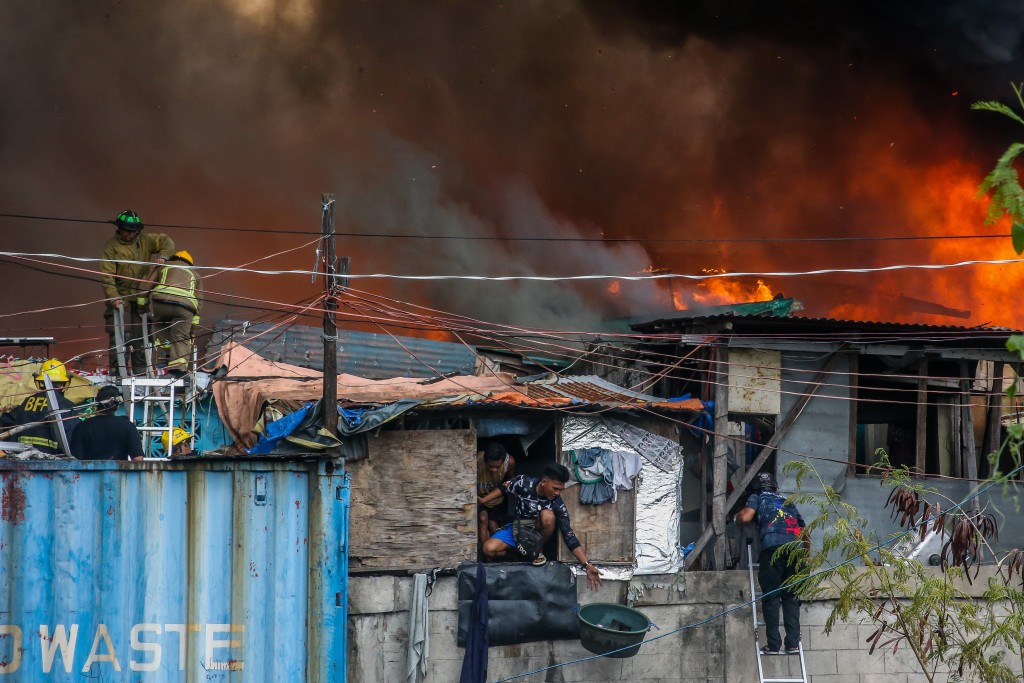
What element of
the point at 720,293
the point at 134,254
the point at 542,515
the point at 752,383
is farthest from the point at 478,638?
the point at 720,293

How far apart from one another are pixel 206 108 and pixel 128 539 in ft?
42.7

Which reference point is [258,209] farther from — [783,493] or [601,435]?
[783,493]

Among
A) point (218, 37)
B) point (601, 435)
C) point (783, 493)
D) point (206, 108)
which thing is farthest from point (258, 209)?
point (783, 493)

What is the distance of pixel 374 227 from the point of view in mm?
19328

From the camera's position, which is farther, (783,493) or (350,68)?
(350,68)

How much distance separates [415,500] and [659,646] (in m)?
3.00

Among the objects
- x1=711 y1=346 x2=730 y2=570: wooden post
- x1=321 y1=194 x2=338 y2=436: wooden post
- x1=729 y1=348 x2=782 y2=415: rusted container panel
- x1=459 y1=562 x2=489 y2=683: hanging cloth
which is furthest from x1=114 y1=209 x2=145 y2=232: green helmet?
x1=729 y1=348 x2=782 y2=415: rusted container panel

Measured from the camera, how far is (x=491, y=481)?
1062cm

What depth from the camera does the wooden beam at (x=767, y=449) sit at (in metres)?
10.9

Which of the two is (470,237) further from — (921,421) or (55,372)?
(55,372)

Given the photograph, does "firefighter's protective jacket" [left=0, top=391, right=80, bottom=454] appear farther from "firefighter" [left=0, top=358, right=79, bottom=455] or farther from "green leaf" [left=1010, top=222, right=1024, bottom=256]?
"green leaf" [left=1010, top=222, right=1024, bottom=256]

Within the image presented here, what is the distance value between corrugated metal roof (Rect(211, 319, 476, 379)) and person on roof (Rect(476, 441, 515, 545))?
116 inches

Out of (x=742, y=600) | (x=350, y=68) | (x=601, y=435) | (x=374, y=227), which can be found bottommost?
(x=742, y=600)

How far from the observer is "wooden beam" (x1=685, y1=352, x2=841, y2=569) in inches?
430
